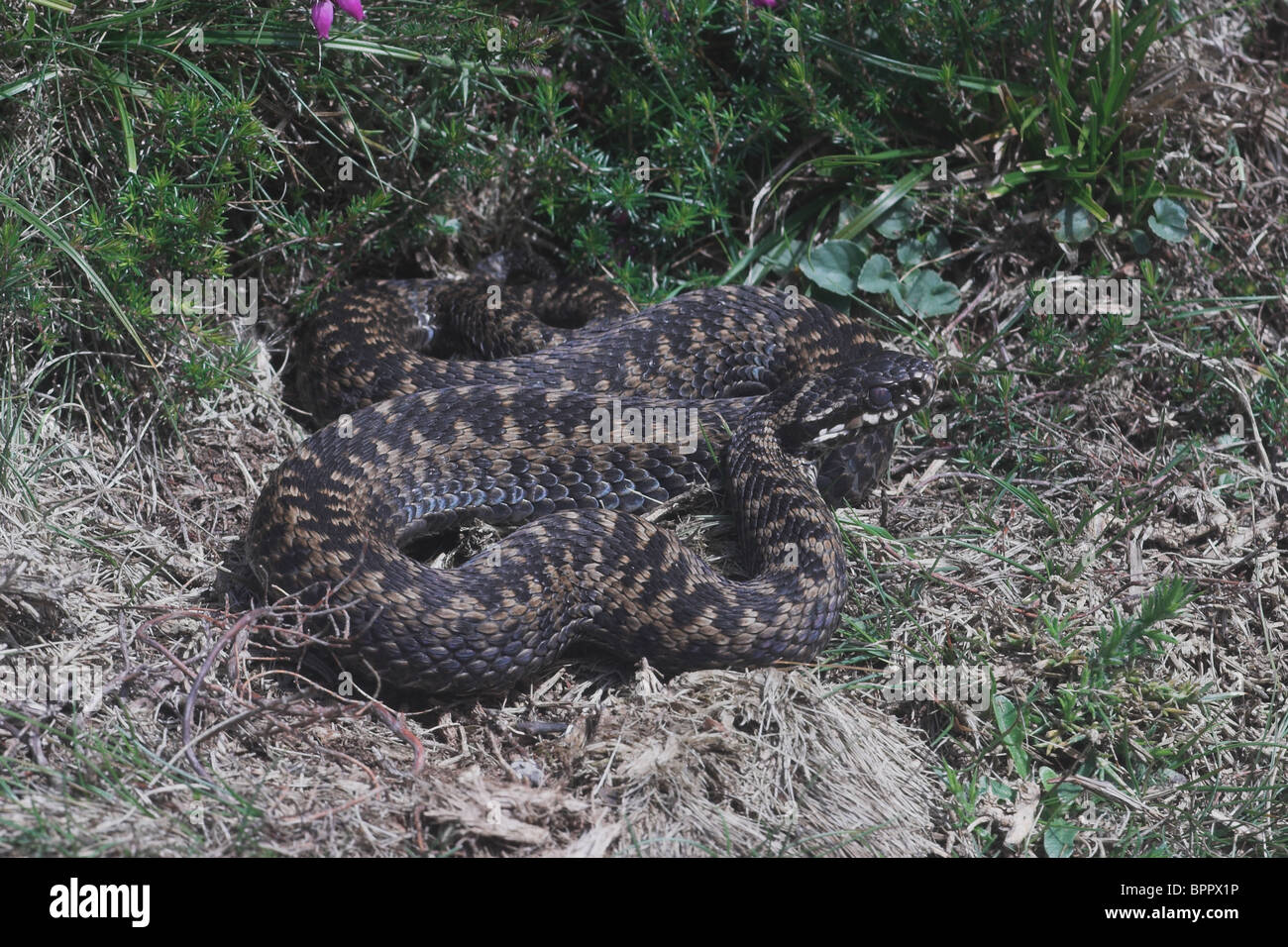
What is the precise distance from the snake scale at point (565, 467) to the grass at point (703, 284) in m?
0.28

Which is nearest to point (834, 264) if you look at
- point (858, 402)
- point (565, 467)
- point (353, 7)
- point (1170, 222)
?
point (858, 402)

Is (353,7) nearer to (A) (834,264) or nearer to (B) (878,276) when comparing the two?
(A) (834,264)

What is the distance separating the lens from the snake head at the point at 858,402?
18.6ft

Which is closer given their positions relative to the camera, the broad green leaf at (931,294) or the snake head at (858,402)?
the snake head at (858,402)

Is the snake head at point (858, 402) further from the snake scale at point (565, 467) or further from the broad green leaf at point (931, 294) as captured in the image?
the broad green leaf at point (931, 294)

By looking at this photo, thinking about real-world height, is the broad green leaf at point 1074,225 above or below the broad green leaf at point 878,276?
Answer: above

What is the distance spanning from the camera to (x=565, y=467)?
18.7ft

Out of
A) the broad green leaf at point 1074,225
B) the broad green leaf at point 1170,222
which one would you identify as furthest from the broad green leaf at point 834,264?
the broad green leaf at point 1170,222

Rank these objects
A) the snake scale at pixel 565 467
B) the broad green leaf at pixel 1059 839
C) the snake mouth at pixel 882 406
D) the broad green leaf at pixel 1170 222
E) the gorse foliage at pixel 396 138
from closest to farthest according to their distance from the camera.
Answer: the broad green leaf at pixel 1059 839, the snake scale at pixel 565 467, the gorse foliage at pixel 396 138, the snake mouth at pixel 882 406, the broad green leaf at pixel 1170 222

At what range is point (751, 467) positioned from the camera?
5559 mm

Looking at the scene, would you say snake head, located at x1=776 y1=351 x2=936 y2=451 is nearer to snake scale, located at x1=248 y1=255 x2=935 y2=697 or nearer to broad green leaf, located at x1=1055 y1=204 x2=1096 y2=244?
snake scale, located at x1=248 y1=255 x2=935 y2=697

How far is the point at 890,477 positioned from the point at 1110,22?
9.58ft
